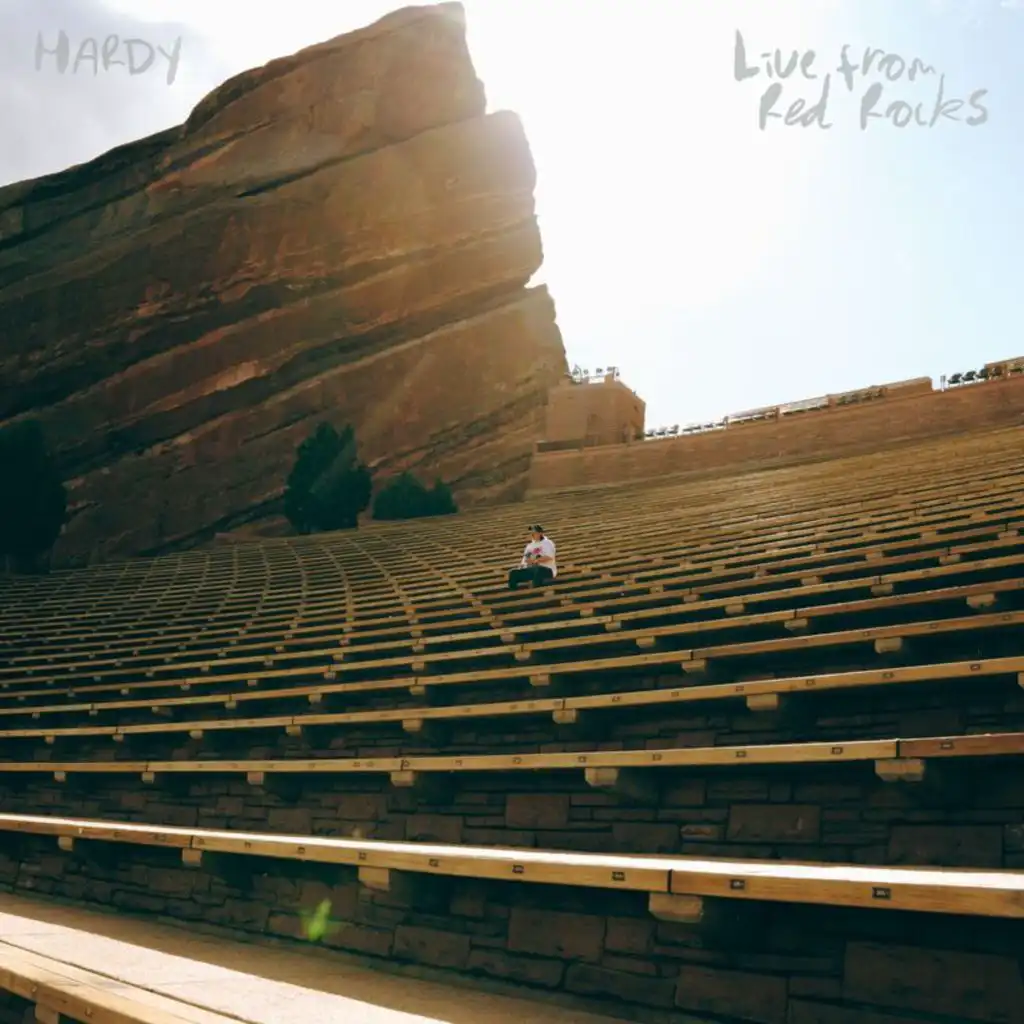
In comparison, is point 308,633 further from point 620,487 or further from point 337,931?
point 620,487

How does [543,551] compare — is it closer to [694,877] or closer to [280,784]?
[280,784]

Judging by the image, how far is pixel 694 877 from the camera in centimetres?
314

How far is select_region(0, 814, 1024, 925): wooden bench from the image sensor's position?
8.63ft

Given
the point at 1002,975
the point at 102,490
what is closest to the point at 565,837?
the point at 1002,975

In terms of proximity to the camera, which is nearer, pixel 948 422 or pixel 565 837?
pixel 565 837

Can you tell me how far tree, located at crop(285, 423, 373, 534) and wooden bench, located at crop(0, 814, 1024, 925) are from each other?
84.9 ft

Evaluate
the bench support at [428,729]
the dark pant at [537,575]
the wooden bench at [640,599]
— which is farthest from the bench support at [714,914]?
the dark pant at [537,575]

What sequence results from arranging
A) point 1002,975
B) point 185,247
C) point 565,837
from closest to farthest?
point 1002,975
point 565,837
point 185,247

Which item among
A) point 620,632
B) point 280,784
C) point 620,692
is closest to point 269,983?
point 280,784

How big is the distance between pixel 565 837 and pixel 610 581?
206 inches

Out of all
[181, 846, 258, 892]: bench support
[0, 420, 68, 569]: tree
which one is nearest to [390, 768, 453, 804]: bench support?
[181, 846, 258, 892]: bench support

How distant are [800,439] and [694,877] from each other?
2431 cm

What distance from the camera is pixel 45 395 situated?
129ft

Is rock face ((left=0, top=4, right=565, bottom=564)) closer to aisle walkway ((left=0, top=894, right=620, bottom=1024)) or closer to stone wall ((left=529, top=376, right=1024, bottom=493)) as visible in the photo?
stone wall ((left=529, top=376, right=1024, bottom=493))
